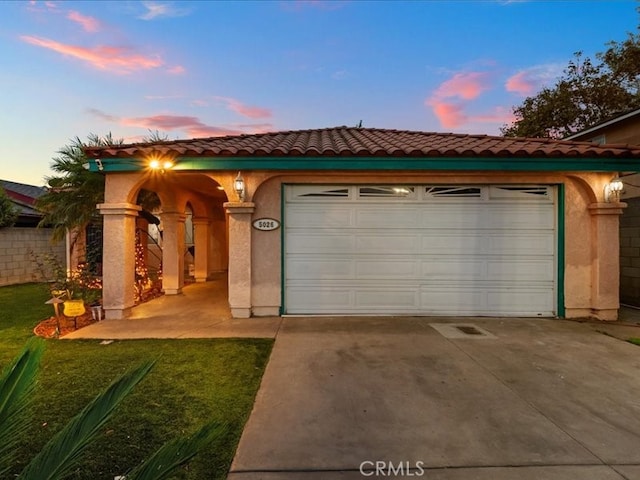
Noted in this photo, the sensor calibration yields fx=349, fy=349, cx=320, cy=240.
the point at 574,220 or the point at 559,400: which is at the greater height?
the point at 574,220

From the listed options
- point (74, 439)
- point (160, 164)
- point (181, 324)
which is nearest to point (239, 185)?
point (160, 164)

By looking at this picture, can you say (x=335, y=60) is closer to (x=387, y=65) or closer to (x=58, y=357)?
(x=387, y=65)

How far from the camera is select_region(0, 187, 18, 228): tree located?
1176cm

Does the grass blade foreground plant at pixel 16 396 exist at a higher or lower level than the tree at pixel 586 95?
lower

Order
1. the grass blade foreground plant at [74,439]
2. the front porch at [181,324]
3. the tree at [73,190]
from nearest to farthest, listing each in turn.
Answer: the grass blade foreground plant at [74,439], the front porch at [181,324], the tree at [73,190]

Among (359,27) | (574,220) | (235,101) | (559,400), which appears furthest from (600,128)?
(235,101)

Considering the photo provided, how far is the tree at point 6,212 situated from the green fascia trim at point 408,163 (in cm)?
827

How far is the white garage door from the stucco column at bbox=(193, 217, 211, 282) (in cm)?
627

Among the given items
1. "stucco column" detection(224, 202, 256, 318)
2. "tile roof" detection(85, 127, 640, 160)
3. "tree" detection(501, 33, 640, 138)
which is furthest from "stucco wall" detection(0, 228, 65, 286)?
"tree" detection(501, 33, 640, 138)

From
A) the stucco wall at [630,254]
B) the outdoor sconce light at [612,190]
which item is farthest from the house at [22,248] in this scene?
the stucco wall at [630,254]

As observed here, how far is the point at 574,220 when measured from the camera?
22.8ft

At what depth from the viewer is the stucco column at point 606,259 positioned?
673cm

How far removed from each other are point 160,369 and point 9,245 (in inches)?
470

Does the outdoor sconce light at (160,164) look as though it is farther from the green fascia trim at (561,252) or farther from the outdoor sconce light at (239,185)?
the green fascia trim at (561,252)
